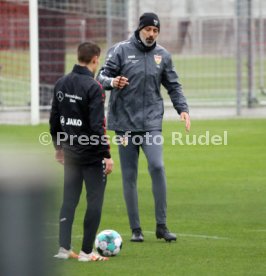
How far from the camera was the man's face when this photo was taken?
868cm

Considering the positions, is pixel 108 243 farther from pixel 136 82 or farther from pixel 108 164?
pixel 136 82

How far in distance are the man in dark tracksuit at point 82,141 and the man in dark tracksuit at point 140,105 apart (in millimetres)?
1073

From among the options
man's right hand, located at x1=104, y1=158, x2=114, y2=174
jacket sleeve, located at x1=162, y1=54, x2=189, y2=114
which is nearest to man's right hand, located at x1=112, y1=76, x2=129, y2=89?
jacket sleeve, located at x1=162, y1=54, x2=189, y2=114

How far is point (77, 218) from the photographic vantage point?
10.1m

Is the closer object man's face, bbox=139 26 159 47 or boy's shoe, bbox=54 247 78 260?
boy's shoe, bbox=54 247 78 260

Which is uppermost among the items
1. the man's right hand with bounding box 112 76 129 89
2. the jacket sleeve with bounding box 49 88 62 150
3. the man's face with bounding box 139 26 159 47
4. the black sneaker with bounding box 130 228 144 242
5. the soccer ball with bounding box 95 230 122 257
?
the man's face with bounding box 139 26 159 47

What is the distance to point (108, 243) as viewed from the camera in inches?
316

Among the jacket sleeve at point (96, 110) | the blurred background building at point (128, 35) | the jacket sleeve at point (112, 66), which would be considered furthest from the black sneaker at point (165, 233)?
the blurred background building at point (128, 35)

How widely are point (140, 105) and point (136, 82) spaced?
21 cm

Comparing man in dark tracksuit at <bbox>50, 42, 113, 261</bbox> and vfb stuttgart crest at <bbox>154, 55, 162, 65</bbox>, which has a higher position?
vfb stuttgart crest at <bbox>154, 55, 162, 65</bbox>

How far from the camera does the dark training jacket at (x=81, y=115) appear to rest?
746cm

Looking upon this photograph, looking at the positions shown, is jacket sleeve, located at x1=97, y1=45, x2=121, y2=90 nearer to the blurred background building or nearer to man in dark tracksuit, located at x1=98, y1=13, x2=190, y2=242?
man in dark tracksuit, located at x1=98, y1=13, x2=190, y2=242

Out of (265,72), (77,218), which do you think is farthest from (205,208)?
(265,72)

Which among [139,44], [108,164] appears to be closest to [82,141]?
[108,164]
